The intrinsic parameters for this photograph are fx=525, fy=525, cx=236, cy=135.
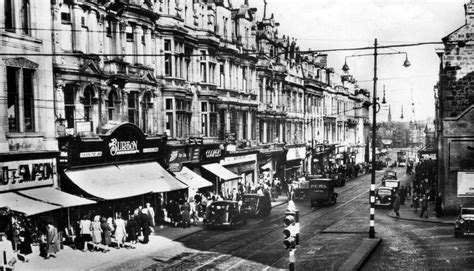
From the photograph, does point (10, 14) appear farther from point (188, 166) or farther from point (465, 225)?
point (465, 225)

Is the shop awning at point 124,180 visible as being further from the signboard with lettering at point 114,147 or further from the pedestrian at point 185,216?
the pedestrian at point 185,216

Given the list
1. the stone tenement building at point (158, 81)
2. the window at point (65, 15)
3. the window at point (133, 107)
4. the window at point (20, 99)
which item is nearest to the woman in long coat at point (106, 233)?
the stone tenement building at point (158, 81)

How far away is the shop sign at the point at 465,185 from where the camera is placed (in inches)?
1401

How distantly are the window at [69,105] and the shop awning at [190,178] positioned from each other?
376 inches

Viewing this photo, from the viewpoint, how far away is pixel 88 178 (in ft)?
83.3

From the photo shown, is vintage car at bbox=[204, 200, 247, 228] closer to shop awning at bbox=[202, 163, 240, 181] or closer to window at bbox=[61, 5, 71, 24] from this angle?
shop awning at bbox=[202, 163, 240, 181]

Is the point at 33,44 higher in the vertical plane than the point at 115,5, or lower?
lower

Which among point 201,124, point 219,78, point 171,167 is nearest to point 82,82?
point 171,167

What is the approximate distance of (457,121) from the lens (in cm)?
3572

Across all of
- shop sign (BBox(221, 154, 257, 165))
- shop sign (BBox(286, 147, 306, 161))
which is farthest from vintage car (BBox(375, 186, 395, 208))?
shop sign (BBox(286, 147, 306, 161))

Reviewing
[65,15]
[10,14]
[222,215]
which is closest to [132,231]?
[222,215]

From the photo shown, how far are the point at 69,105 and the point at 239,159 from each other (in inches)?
856

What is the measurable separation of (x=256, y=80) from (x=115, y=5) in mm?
23259

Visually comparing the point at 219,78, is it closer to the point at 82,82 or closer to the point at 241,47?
the point at 241,47
